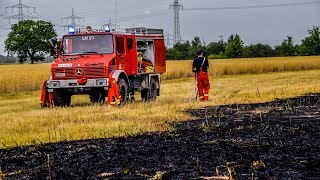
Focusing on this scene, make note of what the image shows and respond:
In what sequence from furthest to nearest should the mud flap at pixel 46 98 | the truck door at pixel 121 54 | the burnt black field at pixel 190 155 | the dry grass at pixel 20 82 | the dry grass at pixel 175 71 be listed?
1. the dry grass at pixel 175 71
2. the dry grass at pixel 20 82
3. the truck door at pixel 121 54
4. the mud flap at pixel 46 98
5. the burnt black field at pixel 190 155

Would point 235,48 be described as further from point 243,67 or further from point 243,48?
point 243,67

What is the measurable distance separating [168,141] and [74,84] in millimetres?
8763

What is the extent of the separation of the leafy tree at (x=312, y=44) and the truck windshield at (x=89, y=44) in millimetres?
79933

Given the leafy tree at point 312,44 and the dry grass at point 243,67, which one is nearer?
the dry grass at point 243,67

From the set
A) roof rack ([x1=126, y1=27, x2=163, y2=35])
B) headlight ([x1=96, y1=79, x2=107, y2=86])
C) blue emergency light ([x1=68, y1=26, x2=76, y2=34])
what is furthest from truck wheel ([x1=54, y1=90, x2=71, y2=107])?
roof rack ([x1=126, y1=27, x2=163, y2=35])

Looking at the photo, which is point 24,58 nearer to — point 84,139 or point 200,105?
point 200,105

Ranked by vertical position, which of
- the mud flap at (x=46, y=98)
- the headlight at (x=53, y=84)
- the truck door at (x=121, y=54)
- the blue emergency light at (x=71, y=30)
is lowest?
the mud flap at (x=46, y=98)

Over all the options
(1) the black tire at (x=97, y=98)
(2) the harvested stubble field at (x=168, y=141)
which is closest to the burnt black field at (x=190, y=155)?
(2) the harvested stubble field at (x=168, y=141)

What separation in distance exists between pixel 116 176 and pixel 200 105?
10.4m

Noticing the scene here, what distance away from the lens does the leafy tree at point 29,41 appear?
93375 millimetres

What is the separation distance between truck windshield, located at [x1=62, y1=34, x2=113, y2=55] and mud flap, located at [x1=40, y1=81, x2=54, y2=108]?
51.4 inches

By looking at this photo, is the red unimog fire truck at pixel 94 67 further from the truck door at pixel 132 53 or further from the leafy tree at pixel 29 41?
the leafy tree at pixel 29 41

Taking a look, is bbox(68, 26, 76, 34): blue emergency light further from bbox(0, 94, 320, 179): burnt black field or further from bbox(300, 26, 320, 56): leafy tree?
bbox(300, 26, 320, 56): leafy tree

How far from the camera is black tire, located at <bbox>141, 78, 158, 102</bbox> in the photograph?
21.3 m
